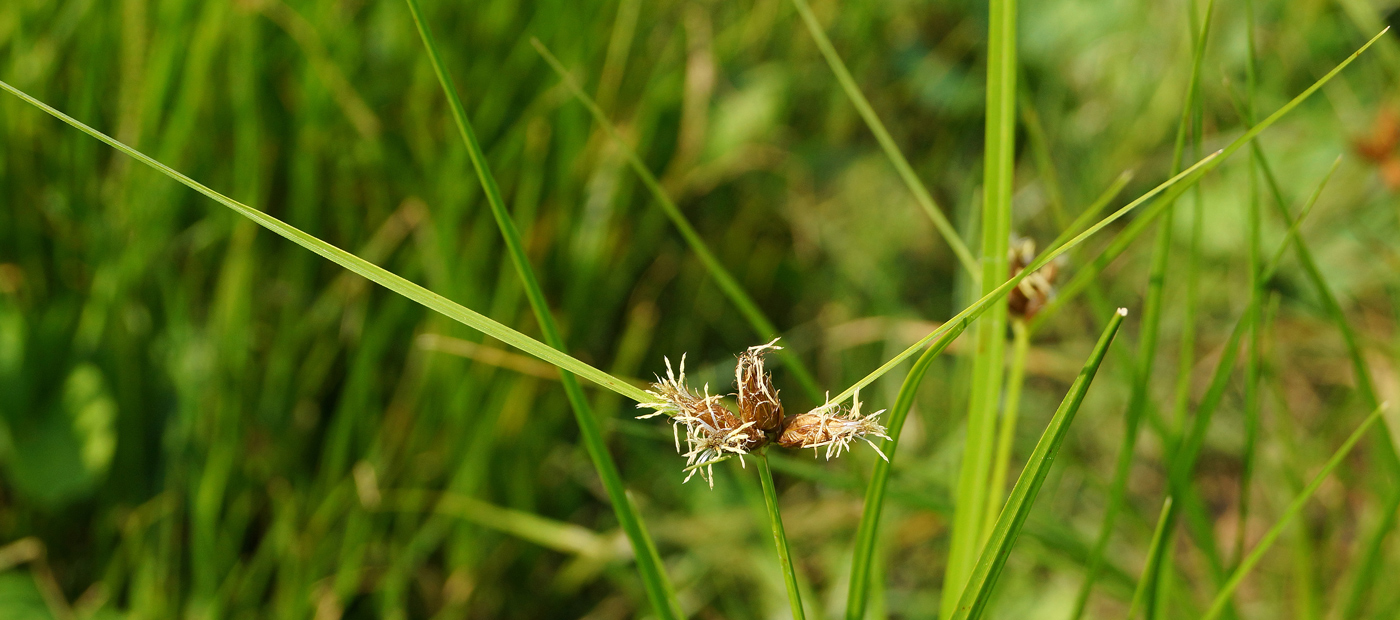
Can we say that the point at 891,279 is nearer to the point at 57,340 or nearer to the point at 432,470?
the point at 432,470

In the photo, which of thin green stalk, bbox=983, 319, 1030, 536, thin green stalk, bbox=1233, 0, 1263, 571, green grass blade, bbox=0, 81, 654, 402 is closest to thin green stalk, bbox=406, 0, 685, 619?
green grass blade, bbox=0, 81, 654, 402

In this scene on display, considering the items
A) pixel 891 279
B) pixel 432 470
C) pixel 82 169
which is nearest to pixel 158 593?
pixel 432 470

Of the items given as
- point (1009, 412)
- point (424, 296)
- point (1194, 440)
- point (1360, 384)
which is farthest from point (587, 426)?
point (1360, 384)

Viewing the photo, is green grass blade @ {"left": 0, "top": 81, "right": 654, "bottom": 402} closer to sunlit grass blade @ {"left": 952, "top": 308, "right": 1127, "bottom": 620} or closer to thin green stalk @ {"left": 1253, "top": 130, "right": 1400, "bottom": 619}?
sunlit grass blade @ {"left": 952, "top": 308, "right": 1127, "bottom": 620}

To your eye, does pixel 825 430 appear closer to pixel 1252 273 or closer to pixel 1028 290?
pixel 1028 290

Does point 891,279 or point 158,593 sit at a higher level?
point 891,279

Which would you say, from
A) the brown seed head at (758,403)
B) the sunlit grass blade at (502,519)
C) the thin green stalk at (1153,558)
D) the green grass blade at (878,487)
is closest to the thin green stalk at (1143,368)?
the thin green stalk at (1153,558)
